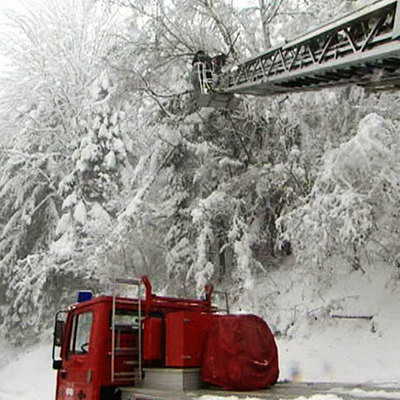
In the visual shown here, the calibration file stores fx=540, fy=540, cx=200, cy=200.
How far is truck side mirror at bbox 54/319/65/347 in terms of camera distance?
6.66m

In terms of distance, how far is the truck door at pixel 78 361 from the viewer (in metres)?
6.17

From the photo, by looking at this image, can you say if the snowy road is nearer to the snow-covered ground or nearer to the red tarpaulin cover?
the red tarpaulin cover

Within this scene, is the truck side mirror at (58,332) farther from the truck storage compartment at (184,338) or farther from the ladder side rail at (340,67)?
the ladder side rail at (340,67)

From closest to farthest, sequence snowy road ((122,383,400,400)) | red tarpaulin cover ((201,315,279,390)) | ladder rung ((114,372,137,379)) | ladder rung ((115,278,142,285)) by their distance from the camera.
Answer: snowy road ((122,383,400,400)) → red tarpaulin cover ((201,315,279,390)) → ladder rung ((115,278,142,285)) → ladder rung ((114,372,137,379))

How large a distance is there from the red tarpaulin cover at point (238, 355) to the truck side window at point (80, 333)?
1.48 m

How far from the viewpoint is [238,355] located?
5.71 meters

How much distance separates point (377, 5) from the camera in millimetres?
4824

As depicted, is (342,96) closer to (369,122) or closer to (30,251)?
(369,122)

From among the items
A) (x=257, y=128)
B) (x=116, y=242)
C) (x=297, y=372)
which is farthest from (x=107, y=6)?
(x=297, y=372)

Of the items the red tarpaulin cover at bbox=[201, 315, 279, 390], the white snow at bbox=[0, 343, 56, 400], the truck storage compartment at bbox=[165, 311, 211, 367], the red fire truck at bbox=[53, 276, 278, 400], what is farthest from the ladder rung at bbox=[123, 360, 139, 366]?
the white snow at bbox=[0, 343, 56, 400]

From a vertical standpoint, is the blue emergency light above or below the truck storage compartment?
above

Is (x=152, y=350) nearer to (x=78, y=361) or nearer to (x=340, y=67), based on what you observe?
(x=78, y=361)

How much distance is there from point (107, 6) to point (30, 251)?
413 inches

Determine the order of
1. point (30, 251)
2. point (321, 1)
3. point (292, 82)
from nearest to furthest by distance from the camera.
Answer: point (292, 82), point (321, 1), point (30, 251)
